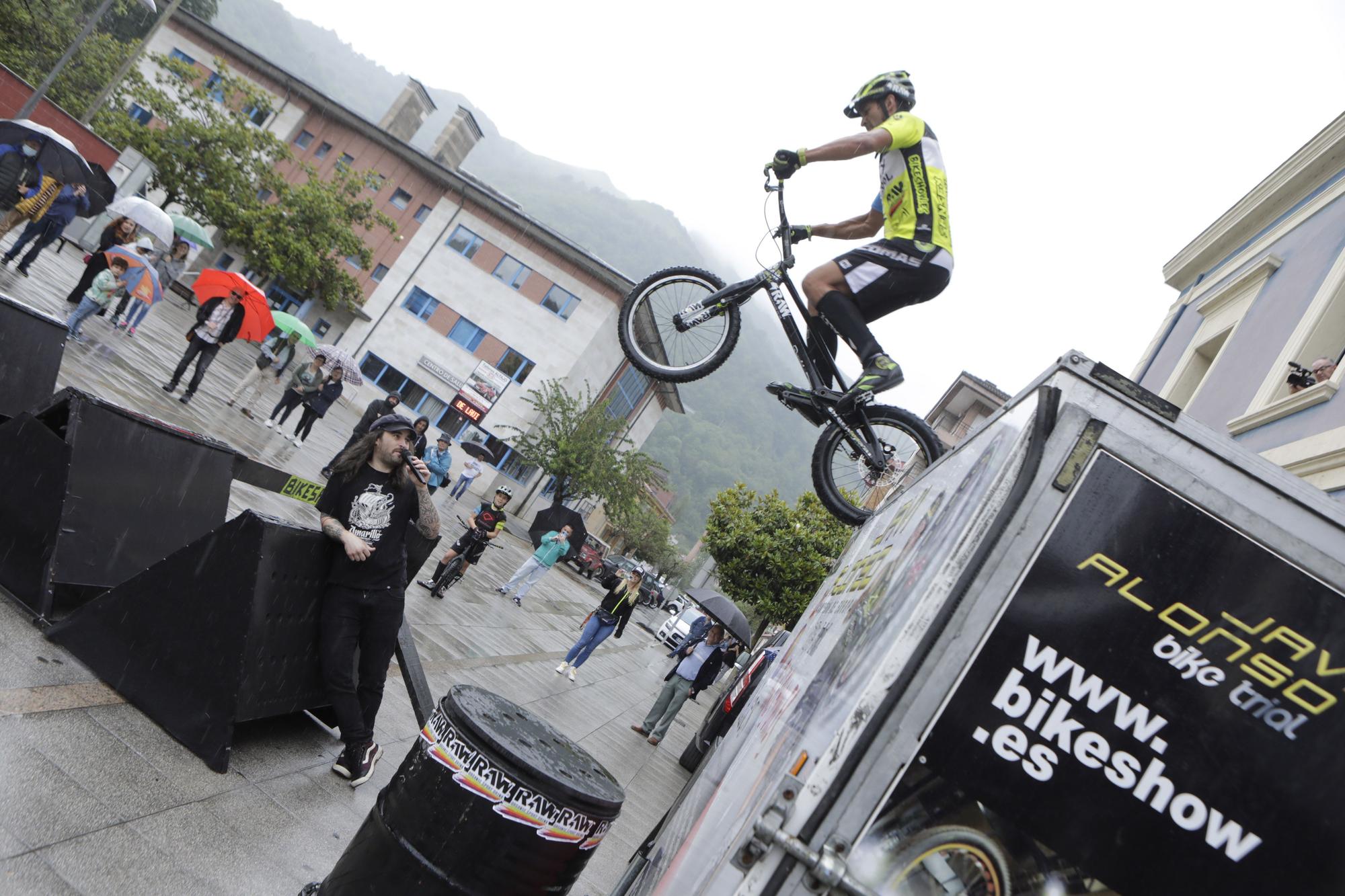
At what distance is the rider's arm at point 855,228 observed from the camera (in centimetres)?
604

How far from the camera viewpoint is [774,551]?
2130cm

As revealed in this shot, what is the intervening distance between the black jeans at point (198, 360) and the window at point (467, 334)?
30495mm

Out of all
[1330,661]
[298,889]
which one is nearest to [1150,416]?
[1330,661]

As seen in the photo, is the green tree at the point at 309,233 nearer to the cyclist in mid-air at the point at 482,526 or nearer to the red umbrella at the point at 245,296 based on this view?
the red umbrella at the point at 245,296

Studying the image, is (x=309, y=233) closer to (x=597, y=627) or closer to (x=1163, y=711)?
(x=597, y=627)

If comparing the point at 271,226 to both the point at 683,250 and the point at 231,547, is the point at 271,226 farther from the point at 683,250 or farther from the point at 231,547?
the point at 683,250

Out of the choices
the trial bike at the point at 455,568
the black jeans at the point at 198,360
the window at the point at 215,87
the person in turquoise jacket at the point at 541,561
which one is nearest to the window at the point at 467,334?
the window at the point at 215,87

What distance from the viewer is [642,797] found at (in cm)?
908

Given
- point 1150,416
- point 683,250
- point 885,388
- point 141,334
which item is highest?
point 683,250

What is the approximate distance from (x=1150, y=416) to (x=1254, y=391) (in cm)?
875

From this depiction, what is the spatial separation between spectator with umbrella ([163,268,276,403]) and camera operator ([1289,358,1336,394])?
14.1 metres

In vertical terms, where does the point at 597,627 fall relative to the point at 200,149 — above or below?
below

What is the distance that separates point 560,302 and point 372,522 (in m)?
40.4

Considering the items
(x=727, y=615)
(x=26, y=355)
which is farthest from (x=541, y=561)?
(x=26, y=355)
